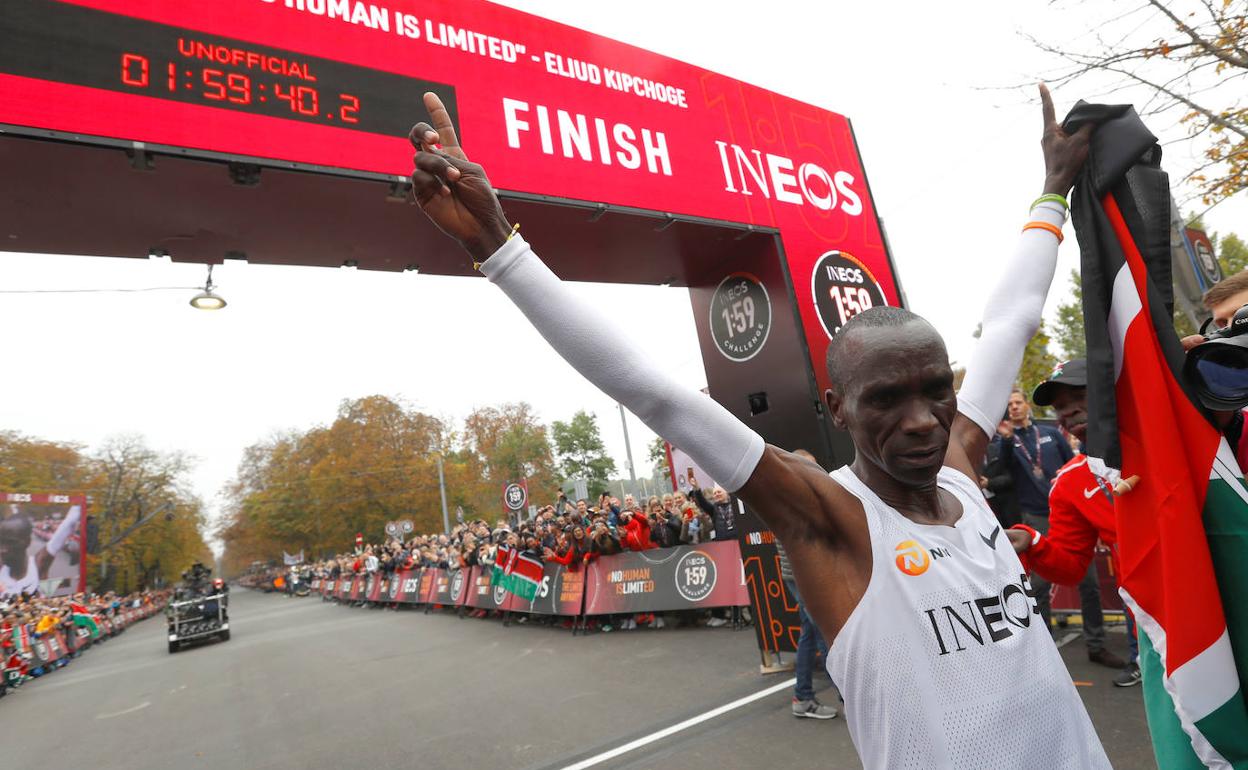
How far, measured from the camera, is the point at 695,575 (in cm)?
978

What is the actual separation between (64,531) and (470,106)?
43975 mm

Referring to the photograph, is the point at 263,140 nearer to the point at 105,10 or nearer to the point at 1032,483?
the point at 105,10

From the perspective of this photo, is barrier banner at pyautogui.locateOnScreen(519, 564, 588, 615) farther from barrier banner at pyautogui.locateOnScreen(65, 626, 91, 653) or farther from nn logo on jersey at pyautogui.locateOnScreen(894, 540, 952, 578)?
barrier banner at pyautogui.locateOnScreen(65, 626, 91, 653)

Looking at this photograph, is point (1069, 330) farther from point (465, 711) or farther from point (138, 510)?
point (138, 510)

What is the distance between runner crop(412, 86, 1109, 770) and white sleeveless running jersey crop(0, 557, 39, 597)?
42199mm

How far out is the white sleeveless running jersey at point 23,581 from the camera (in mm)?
31812

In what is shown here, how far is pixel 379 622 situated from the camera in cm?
1802

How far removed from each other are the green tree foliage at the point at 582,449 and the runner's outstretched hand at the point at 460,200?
6221 cm

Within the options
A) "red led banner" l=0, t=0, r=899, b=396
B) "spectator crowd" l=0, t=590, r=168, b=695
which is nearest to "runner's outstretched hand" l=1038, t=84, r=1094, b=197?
"red led banner" l=0, t=0, r=899, b=396

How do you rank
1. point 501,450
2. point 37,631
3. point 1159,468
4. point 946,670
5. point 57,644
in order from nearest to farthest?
1. point 946,670
2. point 1159,468
3. point 37,631
4. point 57,644
5. point 501,450

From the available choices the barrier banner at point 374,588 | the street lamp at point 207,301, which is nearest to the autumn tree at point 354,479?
the barrier banner at point 374,588

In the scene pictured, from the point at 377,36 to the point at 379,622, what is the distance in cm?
1709

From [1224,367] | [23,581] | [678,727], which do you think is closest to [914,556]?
[1224,367]

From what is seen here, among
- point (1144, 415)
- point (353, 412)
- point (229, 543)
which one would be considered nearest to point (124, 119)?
point (1144, 415)
